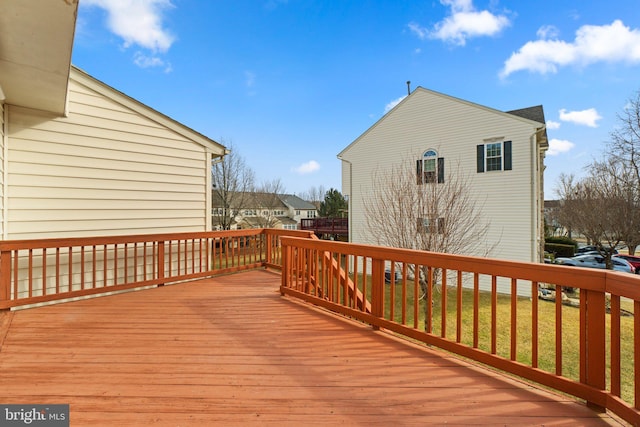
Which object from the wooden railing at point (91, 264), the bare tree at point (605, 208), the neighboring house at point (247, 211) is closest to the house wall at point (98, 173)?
the wooden railing at point (91, 264)

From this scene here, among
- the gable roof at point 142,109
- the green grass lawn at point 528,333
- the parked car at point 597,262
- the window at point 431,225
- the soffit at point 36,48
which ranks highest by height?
the gable roof at point 142,109

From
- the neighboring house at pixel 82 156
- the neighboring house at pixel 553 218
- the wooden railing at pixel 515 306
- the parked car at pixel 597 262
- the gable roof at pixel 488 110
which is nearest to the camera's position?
the wooden railing at pixel 515 306

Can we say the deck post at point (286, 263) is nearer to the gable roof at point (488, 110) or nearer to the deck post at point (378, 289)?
the deck post at point (378, 289)

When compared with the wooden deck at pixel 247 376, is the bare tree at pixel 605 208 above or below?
above

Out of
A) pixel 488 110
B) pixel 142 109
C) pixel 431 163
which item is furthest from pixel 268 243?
pixel 488 110

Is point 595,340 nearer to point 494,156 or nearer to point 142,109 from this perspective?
point 142,109

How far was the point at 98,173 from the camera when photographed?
4.64 m

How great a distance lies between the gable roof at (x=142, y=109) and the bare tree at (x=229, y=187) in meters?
14.5

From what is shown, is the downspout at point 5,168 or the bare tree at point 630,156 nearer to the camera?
the downspout at point 5,168

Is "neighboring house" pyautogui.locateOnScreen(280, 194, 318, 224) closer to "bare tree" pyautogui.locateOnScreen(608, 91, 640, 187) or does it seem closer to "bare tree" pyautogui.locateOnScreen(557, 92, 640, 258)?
"bare tree" pyautogui.locateOnScreen(557, 92, 640, 258)

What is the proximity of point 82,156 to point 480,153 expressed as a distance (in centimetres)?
1207

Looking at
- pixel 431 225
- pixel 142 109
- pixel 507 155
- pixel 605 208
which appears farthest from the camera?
pixel 605 208

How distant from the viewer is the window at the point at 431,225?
7895 mm

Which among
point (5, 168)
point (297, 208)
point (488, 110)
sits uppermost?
point (488, 110)
